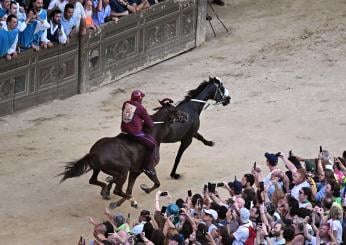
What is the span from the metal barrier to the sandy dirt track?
0.27 m

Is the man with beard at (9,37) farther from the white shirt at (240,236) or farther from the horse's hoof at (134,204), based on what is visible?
the white shirt at (240,236)

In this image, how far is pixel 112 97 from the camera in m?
25.3

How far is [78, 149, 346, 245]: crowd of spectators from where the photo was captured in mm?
14062

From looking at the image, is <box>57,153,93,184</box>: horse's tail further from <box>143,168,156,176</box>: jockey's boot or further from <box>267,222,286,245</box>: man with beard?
<box>267,222,286,245</box>: man with beard

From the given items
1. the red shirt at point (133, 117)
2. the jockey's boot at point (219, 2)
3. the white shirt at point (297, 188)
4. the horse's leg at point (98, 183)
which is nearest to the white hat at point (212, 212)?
the white shirt at point (297, 188)

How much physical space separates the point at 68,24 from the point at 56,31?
0.33 m

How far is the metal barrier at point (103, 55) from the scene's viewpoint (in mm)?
23688

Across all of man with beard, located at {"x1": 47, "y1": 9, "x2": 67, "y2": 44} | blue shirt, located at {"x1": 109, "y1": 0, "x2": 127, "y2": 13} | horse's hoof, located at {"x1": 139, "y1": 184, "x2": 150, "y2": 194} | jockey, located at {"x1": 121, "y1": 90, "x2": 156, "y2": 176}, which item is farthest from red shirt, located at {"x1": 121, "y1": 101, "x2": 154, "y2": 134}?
blue shirt, located at {"x1": 109, "y1": 0, "x2": 127, "y2": 13}

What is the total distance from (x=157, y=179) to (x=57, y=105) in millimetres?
5907

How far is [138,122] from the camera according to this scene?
18.4 meters

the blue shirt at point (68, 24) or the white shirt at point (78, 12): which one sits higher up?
the white shirt at point (78, 12)

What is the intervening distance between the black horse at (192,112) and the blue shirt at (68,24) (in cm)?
470

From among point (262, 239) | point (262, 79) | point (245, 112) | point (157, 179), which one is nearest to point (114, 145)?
point (157, 179)

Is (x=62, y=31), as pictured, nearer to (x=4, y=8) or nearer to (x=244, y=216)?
(x=4, y=8)
